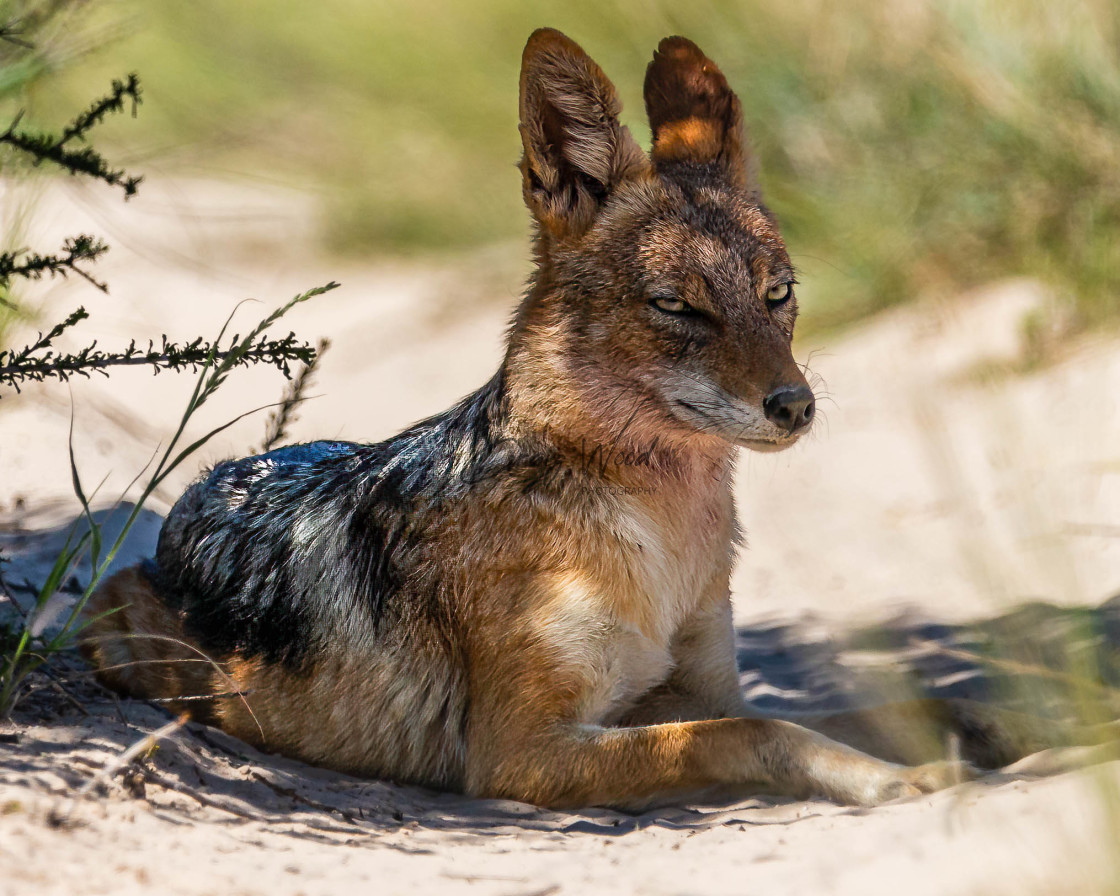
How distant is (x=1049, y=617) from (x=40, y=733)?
10.6 feet

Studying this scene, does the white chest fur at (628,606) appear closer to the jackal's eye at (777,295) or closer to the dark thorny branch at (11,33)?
the jackal's eye at (777,295)

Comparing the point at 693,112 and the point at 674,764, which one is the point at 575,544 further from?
the point at 693,112

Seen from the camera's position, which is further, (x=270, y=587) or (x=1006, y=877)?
(x=270, y=587)

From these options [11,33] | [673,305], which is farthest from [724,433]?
[11,33]

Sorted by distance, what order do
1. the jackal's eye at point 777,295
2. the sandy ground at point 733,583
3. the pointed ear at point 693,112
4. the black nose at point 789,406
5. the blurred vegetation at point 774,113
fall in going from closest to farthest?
the sandy ground at point 733,583 → the black nose at point 789,406 → the jackal's eye at point 777,295 → the pointed ear at point 693,112 → the blurred vegetation at point 774,113

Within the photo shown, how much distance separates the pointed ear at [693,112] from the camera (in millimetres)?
4559

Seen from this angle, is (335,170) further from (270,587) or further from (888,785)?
(888,785)

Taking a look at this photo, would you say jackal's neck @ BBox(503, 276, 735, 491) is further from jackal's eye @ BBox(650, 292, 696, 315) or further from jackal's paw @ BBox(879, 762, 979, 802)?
jackal's paw @ BBox(879, 762, 979, 802)

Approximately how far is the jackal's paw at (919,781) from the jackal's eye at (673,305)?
64.7 inches

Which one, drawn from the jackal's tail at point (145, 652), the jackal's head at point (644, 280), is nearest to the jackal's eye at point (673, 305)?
the jackal's head at point (644, 280)

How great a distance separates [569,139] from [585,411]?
39.0 inches

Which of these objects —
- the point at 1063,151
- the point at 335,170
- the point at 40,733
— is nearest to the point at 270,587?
the point at 40,733

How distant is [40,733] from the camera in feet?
11.7

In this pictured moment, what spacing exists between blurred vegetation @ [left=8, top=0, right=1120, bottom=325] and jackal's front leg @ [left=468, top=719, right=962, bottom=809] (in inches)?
107
